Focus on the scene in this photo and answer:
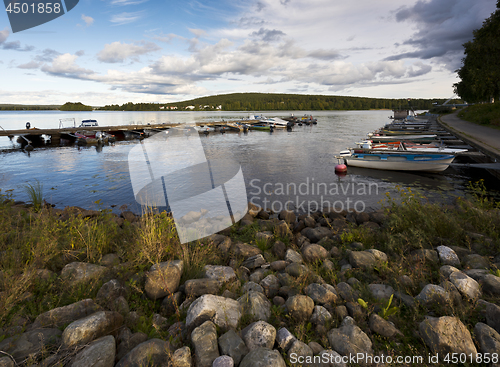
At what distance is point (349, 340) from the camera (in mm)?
3242

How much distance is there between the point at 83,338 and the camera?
3115mm

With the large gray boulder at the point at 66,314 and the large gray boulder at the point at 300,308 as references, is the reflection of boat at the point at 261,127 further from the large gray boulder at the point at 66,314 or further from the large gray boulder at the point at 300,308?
the large gray boulder at the point at 66,314

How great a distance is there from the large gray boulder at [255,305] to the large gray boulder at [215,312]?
111 millimetres

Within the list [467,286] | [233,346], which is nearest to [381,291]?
[467,286]

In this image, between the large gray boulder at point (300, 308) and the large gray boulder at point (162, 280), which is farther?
the large gray boulder at point (162, 280)

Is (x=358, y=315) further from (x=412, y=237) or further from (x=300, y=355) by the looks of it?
(x=412, y=237)

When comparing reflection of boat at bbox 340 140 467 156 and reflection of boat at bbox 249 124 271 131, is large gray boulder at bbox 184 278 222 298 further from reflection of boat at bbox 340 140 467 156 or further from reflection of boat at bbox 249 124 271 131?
reflection of boat at bbox 249 124 271 131

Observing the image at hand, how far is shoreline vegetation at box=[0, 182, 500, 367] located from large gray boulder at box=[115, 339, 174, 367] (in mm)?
Answer: 13

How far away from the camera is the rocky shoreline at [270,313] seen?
303 cm

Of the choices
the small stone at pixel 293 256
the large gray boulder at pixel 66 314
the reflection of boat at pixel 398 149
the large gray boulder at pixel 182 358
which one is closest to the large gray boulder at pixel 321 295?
the small stone at pixel 293 256

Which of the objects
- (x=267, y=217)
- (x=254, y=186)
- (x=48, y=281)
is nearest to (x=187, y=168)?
(x=254, y=186)

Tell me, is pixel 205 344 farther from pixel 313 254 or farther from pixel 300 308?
pixel 313 254

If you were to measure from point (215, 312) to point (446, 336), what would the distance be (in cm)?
292

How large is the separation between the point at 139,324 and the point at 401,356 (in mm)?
3406
